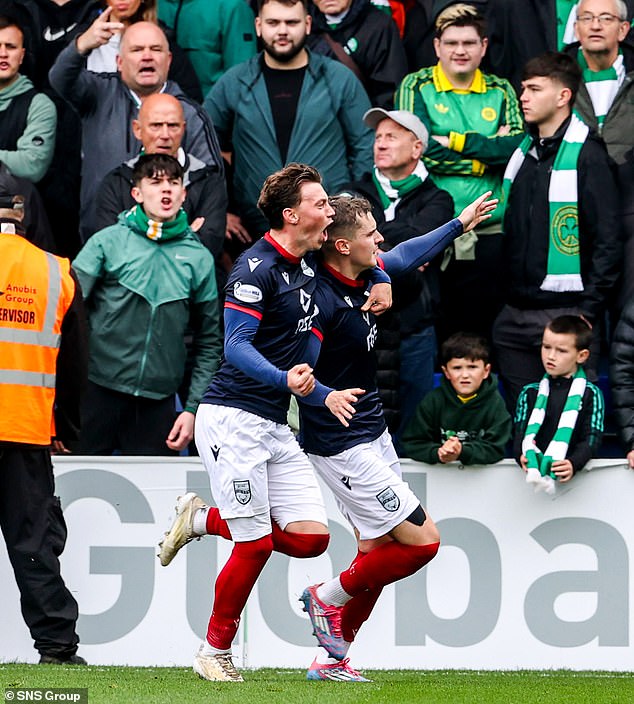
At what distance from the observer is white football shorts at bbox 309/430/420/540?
7.17 m

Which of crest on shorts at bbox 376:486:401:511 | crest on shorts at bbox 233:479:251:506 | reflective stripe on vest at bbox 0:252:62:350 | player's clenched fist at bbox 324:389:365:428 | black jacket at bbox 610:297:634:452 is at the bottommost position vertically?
crest on shorts at bbox 376:486:401:511

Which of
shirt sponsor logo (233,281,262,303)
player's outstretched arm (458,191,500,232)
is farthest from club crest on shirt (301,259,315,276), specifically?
player's outstretched arm (458,191,500,232)

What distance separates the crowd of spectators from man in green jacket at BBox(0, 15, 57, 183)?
0.04 ft

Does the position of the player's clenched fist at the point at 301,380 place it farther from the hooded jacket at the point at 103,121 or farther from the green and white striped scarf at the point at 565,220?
the hooded jacket at the point at 103,121

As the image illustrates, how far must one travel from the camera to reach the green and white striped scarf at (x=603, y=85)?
998cm

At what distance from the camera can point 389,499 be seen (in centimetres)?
716

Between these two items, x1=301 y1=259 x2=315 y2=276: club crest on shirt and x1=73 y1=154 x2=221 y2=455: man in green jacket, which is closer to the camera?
x1=301 y1=259 x2=315 y2=276: club crest on shirt

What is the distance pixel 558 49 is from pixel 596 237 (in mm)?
1820

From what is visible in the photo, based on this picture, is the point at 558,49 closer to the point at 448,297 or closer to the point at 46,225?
the point at 448,297

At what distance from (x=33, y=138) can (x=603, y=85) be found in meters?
3.75

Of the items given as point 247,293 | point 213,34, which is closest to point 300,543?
point 247,293

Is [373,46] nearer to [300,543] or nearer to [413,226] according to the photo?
[413,226]

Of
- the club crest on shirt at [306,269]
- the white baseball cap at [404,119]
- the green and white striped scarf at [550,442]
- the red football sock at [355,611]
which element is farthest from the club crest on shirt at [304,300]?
the white baseball cap at [404,119]

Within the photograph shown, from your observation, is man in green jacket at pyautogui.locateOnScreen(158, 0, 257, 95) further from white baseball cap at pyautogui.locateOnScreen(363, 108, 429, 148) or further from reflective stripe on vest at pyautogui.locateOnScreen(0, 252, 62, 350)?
reflective stripe on vest at pyautogui.locateOnScreen(0, 252, 62, 350)
